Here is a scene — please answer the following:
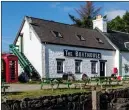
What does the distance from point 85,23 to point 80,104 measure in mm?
42518

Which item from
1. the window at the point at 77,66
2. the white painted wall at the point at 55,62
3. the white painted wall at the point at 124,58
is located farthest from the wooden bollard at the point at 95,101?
the white painted wall at the point at 124,58

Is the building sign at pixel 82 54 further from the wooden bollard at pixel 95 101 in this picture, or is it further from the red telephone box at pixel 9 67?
the wooden bollard at pixel 95 101

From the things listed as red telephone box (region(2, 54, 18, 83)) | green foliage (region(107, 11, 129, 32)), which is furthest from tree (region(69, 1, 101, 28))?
red telephone box (region(2, 54, 18, 83))

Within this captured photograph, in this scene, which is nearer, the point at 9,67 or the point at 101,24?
the point at 9,67

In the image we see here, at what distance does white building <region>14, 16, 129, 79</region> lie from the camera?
31.4 meters

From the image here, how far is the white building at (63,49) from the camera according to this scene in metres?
31.4

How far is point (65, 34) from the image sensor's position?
1356 inches

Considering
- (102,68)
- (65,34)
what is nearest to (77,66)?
(65,34)

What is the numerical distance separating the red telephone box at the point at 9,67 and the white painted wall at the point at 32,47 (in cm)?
293

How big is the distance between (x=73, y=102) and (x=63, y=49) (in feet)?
45.8

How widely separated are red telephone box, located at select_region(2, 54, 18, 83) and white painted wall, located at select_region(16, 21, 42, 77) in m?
2.93

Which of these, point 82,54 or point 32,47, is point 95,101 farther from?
point 82,54

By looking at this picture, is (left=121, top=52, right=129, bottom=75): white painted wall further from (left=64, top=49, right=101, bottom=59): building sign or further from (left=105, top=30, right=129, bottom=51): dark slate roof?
(left=64, top=49, right=101, bottom=59): building sign

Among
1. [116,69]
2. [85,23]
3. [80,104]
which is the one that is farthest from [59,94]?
[85,23]
